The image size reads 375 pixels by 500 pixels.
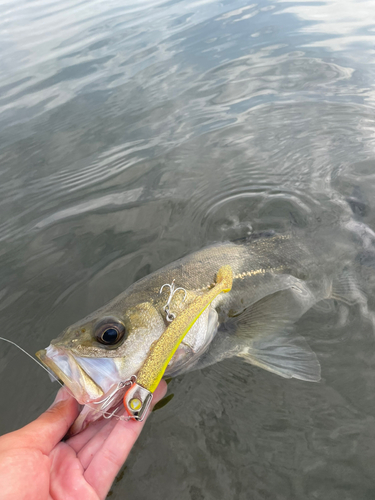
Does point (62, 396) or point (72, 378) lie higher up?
point (72, 378)

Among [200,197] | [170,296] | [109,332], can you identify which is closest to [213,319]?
[170,296]

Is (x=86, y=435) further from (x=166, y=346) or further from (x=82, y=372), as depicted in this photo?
(x=166, y=346)

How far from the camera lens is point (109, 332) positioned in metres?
2.13

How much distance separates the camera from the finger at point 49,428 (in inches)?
73.6

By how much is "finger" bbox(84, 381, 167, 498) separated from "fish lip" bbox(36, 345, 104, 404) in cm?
34

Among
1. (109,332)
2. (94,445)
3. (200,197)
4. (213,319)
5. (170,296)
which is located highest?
(109,332)

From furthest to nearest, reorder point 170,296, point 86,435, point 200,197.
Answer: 1. point 200,197
2. point 170,296
3. point 86,435

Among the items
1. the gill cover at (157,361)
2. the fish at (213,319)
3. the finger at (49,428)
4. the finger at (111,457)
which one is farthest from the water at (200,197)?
the gill cover at (157,361)

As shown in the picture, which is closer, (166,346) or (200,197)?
(166,346)

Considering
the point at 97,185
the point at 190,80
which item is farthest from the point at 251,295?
the point at 190,80

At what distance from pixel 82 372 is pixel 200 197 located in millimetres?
3086

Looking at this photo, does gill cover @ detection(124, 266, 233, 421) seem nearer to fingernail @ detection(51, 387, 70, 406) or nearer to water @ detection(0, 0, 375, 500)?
fingernail @ detection(51, 387, 70, 406)

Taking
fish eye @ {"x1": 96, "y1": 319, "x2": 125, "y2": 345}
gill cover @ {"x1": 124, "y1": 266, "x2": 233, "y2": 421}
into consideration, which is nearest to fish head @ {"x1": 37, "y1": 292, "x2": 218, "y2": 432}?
fish eye @ {"x1": 96, "y1": 319, "x2": 125, "y2": 345}

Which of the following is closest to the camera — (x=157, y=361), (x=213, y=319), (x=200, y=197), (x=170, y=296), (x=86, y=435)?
(x=157, y=361)
